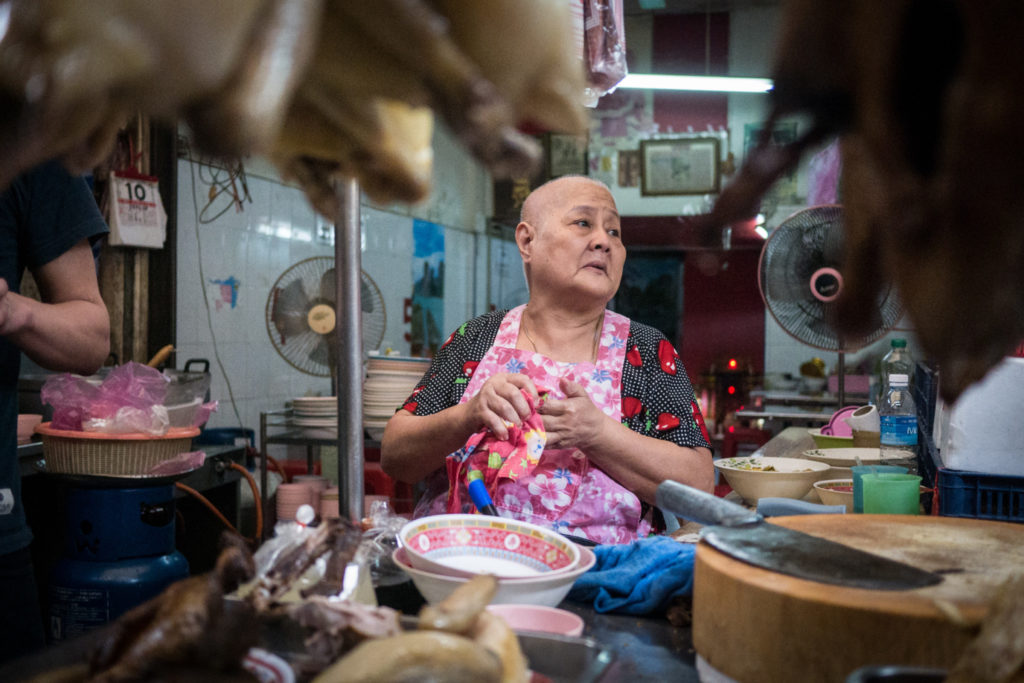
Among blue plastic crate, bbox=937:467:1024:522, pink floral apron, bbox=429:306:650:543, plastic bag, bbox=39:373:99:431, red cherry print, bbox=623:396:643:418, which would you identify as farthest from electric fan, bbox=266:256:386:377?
blue plastic crate, bbox=937:467:1024:522

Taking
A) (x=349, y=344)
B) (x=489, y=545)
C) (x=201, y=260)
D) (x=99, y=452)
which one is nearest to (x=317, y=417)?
(x=201, y=260)

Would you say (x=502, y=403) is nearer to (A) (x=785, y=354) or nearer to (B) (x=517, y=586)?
(B) (x=517, y=586)

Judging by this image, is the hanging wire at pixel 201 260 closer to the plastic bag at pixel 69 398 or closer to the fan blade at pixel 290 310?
the fan blade at pixel 290 310

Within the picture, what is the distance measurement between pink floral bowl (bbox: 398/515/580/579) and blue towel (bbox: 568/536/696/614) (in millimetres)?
149

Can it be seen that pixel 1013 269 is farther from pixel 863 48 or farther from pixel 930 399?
pixel 930 399

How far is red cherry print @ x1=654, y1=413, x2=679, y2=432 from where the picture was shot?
2471 millimetres

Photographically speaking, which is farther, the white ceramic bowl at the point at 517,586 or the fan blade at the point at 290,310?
the fan blade at the point at 290,310

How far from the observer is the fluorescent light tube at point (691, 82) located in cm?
571

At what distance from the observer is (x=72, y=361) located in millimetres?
1871

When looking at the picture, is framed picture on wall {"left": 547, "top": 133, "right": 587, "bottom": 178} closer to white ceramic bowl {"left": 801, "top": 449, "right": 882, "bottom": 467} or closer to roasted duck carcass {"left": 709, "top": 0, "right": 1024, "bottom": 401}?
white ceramic bowl {"left": 801, "top": 449, "right": 882, "bottom": 467}

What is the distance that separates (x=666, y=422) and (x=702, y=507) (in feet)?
4.27

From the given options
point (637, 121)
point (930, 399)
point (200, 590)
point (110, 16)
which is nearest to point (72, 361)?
point (200, 590)

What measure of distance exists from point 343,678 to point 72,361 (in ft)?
5.11

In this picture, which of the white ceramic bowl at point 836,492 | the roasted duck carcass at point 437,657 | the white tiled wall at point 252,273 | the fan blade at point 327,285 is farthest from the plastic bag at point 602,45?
the fan blade at point 327,285
